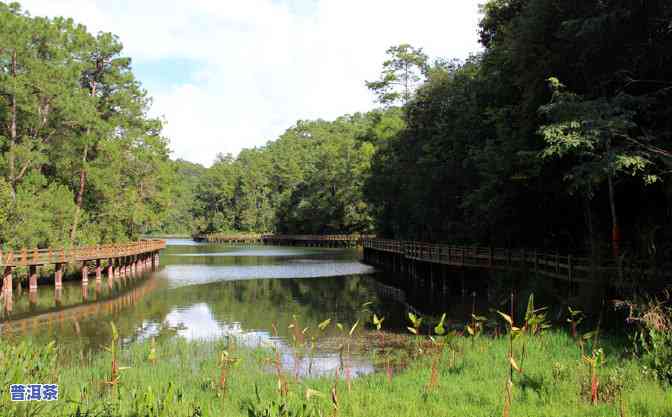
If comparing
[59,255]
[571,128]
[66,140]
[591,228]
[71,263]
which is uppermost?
[66,140]

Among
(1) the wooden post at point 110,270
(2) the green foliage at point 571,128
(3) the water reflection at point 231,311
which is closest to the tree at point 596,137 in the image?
(2) the green foliage at point 571,128

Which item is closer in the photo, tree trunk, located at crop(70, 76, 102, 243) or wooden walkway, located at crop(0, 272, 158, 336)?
wooden walkway, located at crop(0, 272, 158, 336)

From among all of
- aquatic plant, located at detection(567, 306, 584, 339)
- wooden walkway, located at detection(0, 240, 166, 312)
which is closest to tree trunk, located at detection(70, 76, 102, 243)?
wooden walkway, located at detection(0, 240, 166, 312)

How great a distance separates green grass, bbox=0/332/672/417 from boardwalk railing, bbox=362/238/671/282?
3.57m

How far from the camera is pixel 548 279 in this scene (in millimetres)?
21234

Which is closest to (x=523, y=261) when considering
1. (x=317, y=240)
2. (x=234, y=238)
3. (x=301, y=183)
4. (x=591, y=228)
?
(x=591, y=228)

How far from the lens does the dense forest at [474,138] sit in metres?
16.3

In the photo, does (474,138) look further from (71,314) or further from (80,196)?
(80,196)

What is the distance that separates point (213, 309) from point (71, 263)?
15.8 m

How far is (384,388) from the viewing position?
1083 cm

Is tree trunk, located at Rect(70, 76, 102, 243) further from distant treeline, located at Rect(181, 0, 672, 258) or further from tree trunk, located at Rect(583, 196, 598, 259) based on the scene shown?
tree trunk, located at Rect(583, 196, 598, 259)

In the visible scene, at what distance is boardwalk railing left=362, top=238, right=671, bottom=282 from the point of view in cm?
1636

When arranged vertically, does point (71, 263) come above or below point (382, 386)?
above

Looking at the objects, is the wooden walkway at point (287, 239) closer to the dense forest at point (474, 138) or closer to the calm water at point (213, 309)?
the dense forest at point (474, 138)
